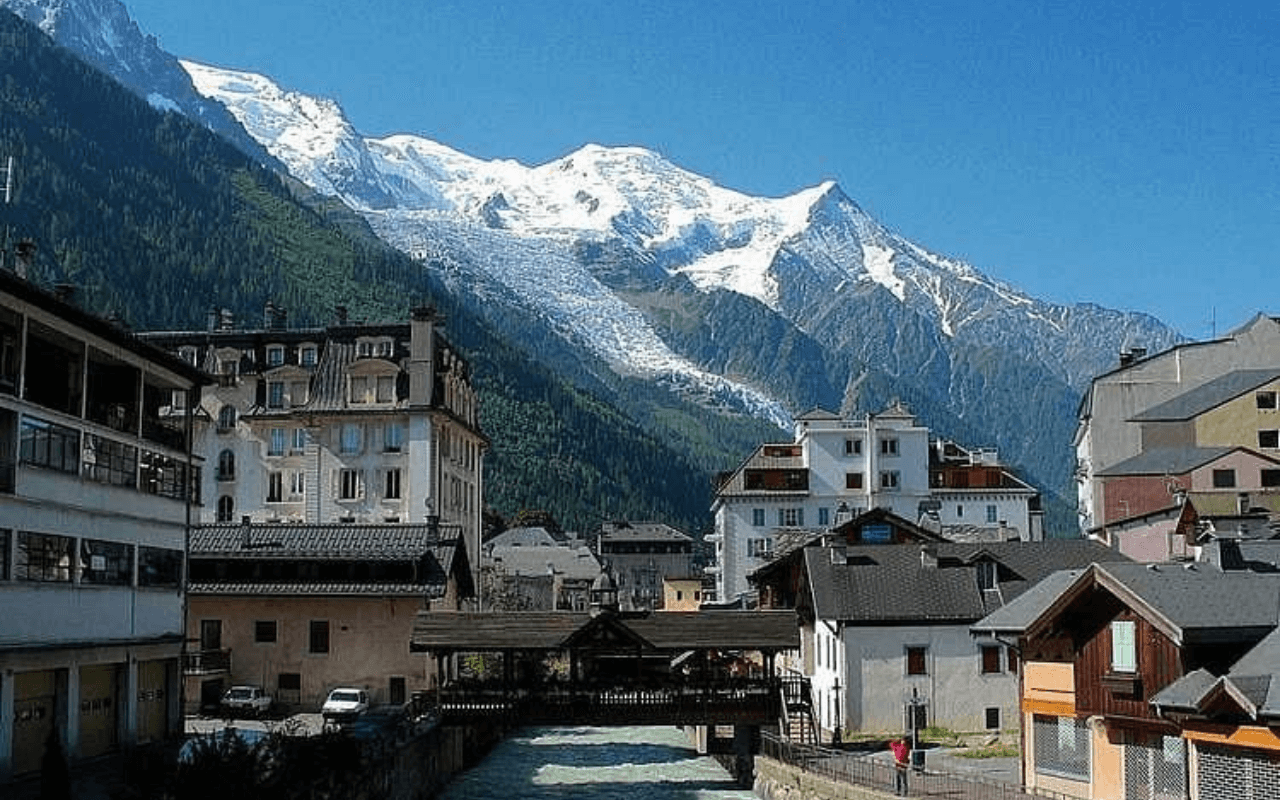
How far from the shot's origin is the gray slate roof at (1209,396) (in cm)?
9325

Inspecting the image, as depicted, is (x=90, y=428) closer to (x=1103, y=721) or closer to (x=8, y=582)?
(x=8, y=582)

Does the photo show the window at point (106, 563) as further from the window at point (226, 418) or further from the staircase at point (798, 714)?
the window at point (226, 418)

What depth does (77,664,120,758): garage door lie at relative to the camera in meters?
47.7

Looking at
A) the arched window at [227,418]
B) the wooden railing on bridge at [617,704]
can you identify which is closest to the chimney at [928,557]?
the wooden railing on bridge at [617,704]

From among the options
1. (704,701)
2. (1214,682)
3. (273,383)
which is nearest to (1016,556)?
(704,701)

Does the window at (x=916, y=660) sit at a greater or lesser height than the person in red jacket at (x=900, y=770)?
greater

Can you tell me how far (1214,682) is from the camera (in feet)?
119

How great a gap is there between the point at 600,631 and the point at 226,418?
47256 mm

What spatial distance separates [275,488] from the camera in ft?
330

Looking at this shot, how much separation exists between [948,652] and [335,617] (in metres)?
27.8

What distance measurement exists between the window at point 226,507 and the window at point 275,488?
257 centimetres

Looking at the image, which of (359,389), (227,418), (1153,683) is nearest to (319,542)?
(359,389)

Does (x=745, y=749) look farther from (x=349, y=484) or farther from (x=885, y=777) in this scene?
(x=349, y=484)

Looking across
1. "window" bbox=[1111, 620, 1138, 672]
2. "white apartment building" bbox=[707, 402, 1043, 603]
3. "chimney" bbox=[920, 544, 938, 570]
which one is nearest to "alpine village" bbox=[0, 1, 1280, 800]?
"window" bbox=[1111, 620, 1138, 672]
